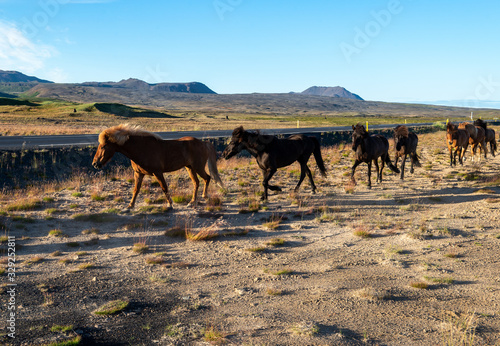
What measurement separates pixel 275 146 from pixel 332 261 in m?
5.49

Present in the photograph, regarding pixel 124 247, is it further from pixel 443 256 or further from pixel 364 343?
pixel 443 256

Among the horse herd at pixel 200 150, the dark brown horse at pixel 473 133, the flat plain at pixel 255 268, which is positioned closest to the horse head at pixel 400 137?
the horse herd at pixel 200 150

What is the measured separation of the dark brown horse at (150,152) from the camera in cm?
969

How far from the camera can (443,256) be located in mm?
7422

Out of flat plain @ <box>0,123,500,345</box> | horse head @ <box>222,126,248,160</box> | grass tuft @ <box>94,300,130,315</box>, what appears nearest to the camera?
flat plain @ <box>0,123,500,345</box>

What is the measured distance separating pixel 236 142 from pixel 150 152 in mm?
2670

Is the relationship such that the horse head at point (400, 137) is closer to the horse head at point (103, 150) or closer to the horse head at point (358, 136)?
the horse head at point (358, 136)

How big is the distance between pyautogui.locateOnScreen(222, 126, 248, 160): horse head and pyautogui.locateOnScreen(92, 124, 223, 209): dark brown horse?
60 centimetres

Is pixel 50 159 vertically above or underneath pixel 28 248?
above

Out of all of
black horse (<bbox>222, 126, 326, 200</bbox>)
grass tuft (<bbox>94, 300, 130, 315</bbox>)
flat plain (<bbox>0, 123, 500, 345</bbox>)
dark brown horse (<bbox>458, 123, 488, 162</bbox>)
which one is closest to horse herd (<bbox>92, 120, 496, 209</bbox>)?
black horse (<bbox>222, 126, 326, 200</bbox>)

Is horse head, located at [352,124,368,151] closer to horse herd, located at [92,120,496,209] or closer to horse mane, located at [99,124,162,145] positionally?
horse herd, located at [92,120,496,209]

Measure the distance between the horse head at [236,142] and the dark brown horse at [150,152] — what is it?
600 mm

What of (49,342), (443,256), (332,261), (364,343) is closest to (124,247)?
(49,342)

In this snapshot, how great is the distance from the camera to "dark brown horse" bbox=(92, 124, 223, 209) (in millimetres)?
9688
